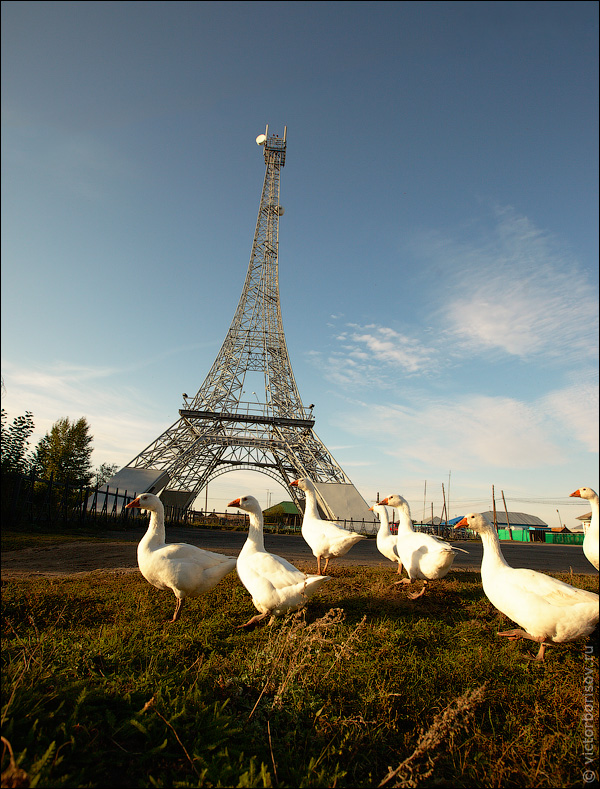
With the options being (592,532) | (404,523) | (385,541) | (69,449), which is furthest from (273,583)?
(69,449)

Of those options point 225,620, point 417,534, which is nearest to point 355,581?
point 417,534

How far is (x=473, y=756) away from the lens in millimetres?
2900

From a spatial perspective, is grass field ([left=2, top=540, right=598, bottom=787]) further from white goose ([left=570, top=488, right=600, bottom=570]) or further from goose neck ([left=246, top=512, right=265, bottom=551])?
white goose ([left=570, top=488, right=600, bottom=570])

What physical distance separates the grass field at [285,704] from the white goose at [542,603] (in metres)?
0.35

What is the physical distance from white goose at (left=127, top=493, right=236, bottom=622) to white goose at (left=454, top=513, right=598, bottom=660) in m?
2.97

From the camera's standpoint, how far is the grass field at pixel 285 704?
2.46 meters

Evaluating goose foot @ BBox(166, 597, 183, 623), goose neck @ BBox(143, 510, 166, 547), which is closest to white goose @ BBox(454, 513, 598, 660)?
goose foot @ BBox(166, 597, 183, 623)

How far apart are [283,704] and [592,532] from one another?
4.26 metres

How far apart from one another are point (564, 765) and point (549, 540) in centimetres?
5033

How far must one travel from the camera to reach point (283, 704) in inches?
127

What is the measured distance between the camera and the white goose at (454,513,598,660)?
12.4 ft

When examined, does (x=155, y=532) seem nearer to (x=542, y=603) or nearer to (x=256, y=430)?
(x=542, y=603)

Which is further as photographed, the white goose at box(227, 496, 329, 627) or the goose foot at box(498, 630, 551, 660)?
the white goose at box(227, 496, 329, 627)

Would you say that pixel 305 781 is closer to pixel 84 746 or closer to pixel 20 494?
pixel 84 746
